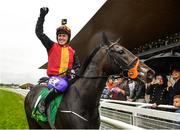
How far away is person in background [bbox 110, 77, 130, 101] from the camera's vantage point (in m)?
8.49

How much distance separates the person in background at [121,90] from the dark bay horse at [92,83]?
338cm

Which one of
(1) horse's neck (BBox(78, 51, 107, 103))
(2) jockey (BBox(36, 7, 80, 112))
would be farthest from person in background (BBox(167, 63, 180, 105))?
(2) jockey (BBox(36, 7, 80, 112))

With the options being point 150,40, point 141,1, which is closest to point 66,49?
point 141,1

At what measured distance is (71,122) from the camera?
15.9 ft

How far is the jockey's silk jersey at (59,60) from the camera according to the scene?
538 centimetres

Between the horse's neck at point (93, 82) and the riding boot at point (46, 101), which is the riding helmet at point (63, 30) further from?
the riding boot at point (46, 101)

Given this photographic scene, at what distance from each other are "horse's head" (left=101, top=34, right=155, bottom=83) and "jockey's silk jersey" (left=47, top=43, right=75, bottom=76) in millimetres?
523

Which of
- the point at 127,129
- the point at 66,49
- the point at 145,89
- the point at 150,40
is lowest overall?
the point at 127,129

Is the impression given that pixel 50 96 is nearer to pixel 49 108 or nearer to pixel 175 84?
pixel 49 108

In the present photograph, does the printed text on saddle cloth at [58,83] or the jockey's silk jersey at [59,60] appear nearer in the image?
the printed text on saddle cloth at [58,83]

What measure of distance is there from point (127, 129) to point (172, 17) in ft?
24.7

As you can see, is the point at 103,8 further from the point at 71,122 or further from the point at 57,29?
the point at 71,122

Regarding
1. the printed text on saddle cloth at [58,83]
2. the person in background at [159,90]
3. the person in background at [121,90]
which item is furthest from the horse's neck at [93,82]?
the person in background at [121,90]

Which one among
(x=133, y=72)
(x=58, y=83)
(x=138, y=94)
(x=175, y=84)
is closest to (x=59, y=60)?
(x=58, y=83)
